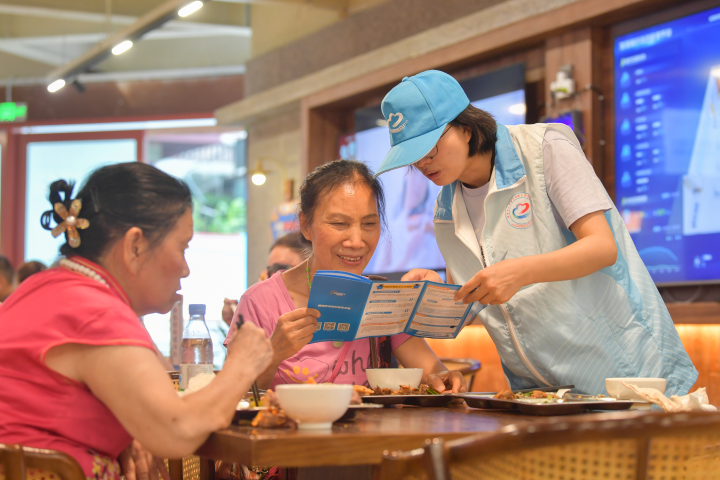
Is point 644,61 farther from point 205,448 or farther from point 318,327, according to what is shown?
point 205,448

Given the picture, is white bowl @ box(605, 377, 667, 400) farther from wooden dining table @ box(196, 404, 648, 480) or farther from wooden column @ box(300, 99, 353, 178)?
wooden column @ box(300, 99, 353, 178)

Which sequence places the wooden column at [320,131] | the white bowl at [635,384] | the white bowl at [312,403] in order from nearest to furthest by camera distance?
the white bowl at [312,403]
the white bowl at [635,384]
the wooden column at [320,131]

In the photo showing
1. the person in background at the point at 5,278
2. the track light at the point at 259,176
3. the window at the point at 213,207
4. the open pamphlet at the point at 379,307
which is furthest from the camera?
the window at the point at 213,207

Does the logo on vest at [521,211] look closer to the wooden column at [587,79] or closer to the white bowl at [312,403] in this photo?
the white bowl at [312,403]

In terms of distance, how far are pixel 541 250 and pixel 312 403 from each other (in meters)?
0.91

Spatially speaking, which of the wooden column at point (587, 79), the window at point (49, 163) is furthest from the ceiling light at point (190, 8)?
the window at point (49, 163)

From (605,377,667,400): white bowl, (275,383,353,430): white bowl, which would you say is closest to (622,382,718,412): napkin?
(605,377,667,400): white bowl

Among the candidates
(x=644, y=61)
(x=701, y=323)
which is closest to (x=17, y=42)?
(x=644, y=61)

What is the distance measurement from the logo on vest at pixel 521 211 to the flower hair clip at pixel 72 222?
1.05 meters

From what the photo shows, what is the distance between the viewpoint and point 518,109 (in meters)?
4.29

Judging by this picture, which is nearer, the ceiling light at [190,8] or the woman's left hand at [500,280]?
the woman's left hand at [500,280]

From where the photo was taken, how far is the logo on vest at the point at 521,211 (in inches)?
70.1

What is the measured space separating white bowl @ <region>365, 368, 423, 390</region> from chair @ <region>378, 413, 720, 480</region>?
690 mm

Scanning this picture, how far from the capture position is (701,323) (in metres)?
3.27
